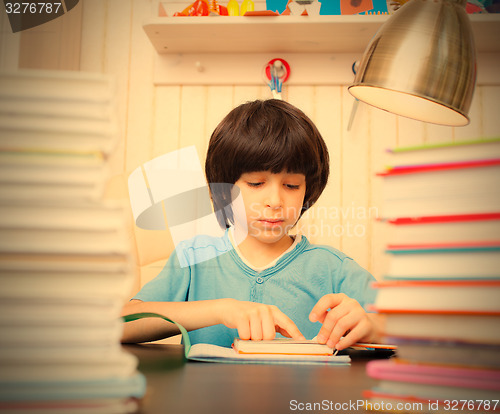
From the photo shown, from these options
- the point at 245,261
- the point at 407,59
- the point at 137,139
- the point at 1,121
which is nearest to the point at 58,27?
the point at 137,139

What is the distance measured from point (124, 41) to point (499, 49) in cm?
137

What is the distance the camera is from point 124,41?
1745 millimetres

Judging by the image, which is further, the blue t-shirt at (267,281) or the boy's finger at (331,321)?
the blue t-shirt at (267,281)

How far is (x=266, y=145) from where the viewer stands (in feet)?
3.27

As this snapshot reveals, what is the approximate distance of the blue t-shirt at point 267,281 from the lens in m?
1.02

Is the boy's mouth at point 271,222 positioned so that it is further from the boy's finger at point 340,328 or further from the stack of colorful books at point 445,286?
the stack of colorful books at point 445,286

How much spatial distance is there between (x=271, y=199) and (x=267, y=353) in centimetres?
49

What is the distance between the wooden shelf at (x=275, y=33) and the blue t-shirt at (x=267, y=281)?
0.75 m

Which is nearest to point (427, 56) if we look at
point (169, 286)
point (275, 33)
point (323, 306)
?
point (323, 306)

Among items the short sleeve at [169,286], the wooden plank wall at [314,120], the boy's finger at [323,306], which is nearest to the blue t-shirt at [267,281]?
the short sleeve at [169,286]

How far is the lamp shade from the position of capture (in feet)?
1.70

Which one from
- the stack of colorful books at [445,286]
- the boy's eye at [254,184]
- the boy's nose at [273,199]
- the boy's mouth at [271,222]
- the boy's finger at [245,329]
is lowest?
the boy's finger at [245,329]

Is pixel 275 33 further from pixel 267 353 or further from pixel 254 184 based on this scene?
pixel 267 353

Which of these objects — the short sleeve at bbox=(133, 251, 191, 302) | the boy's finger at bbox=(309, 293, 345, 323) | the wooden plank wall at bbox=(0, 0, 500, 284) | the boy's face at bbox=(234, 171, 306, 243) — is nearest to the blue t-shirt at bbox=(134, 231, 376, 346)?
the short sleeve at bbox=(133, 251, 191, 302)
